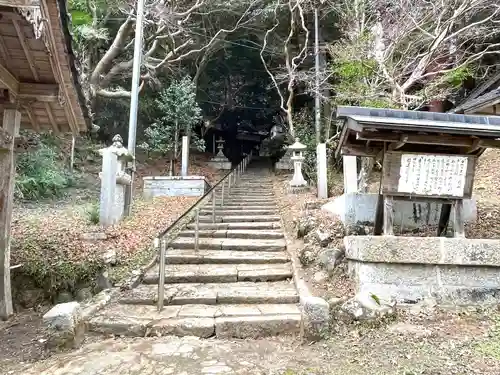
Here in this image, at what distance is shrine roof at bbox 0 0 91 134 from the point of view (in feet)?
13.0

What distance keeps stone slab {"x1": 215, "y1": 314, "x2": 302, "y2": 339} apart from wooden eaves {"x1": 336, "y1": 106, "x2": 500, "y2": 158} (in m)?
2.43

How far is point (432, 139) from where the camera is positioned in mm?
4812

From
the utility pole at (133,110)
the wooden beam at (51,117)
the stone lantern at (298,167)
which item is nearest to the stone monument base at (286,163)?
the stone lantern at (298,167)

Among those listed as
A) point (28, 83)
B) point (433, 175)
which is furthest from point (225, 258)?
point (28, 83)

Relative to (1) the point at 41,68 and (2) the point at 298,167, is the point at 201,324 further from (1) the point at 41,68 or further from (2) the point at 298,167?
(2) the point at 298,167

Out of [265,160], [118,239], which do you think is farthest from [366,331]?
[265,160]

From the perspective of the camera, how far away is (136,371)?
11.4 feet

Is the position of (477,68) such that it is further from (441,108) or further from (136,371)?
(136,371)

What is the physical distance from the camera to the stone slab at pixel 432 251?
471cm

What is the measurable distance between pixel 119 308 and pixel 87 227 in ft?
9.90

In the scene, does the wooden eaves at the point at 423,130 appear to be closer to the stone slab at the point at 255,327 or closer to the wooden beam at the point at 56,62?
the stone slab at the point at 255,327

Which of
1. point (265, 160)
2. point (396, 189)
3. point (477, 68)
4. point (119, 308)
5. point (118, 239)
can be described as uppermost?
point (477, 68)

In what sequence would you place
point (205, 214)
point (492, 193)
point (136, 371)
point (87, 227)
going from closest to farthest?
point (136, 371)
point (87, 227)
point (492, 193)
point (205, 214)

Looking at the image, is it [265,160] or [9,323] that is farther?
[265,160]
